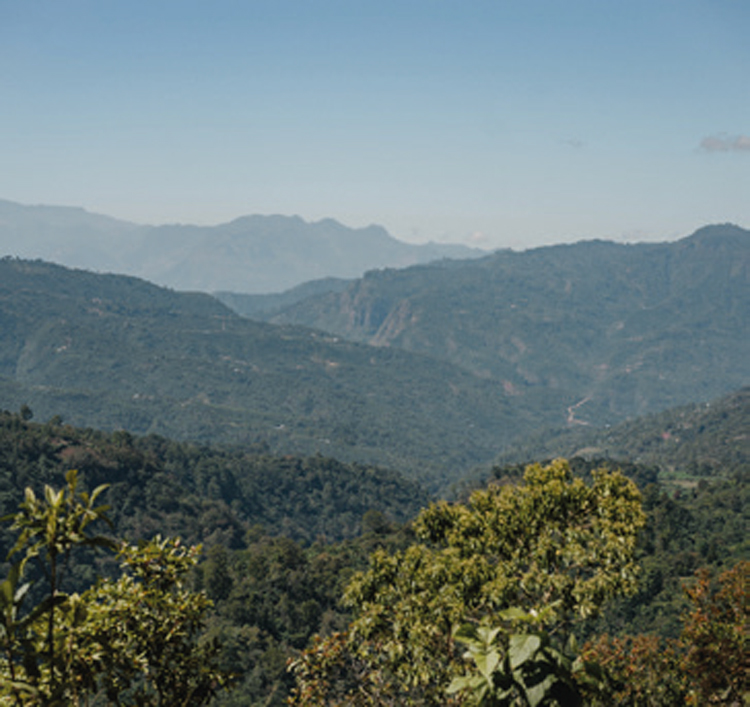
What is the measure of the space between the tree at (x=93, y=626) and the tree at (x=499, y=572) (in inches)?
179

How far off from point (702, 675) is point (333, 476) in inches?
6276

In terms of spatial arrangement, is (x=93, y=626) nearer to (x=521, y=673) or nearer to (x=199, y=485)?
(x=521, y=673)

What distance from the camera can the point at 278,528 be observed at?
153 meters

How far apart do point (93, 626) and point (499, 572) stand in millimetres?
7237

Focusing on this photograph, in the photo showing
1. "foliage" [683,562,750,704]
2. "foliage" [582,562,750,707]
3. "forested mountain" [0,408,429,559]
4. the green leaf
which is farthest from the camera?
"forested mountain" [0,408,429,559]

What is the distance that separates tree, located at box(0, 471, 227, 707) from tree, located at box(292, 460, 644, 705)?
454 centimetres

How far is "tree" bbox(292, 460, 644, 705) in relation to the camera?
487 inches

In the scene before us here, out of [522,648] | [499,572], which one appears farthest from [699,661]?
[522,648]

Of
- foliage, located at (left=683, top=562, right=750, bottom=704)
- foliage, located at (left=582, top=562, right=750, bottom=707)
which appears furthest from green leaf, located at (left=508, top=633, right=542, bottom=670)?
foliage, located at (left=683, top=562, right=750, bottom=704)

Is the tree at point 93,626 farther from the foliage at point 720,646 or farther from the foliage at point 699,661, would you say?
the foliage at point 720,646

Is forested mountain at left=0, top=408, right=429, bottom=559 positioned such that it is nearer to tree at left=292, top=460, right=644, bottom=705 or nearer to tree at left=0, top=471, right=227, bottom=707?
tree at left=292, top=460, right=644, bottom=705

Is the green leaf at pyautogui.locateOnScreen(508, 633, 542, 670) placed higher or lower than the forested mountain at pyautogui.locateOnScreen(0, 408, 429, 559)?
higher

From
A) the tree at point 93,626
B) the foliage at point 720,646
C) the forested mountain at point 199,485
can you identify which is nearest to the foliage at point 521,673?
the tree at point 93,626

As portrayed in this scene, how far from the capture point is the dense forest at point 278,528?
200ft
